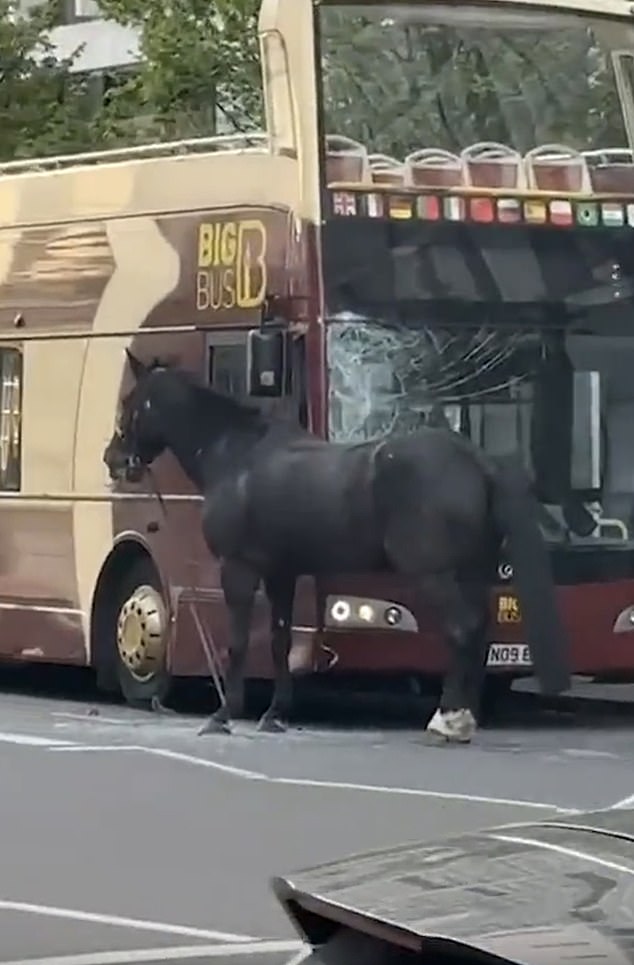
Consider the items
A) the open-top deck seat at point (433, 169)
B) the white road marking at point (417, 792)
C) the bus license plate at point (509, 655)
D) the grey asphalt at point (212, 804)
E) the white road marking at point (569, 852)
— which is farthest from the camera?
the open-top deck seat at point (433, 169)

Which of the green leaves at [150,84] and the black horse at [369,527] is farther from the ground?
the green leaves at [150,84]

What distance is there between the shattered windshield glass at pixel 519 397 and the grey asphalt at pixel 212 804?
1516 millimetres

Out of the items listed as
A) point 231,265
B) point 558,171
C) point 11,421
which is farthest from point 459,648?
point 11,421

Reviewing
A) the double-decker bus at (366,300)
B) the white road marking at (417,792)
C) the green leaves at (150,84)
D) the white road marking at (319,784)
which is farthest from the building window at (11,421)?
the green leaves at (150,84)

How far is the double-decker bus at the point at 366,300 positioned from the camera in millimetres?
16031

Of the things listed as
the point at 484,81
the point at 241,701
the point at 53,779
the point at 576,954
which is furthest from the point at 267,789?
the point at 576,954

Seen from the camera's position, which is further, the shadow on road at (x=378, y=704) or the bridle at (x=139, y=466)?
the shadow on road at (x=378, y=704)

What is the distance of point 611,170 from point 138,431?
11.3 feet

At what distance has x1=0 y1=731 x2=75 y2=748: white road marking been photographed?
15453 millimetres

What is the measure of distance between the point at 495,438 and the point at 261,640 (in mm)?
Result: 1904

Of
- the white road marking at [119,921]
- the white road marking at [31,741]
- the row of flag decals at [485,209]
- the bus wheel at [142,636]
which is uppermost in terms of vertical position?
the row of flag decals at [485,209]

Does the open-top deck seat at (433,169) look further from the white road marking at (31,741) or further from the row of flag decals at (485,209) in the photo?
the white road marking at (31,741)

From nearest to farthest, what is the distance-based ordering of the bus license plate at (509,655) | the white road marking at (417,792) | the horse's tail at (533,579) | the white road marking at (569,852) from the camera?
the white road marking at (569,852)
the white road marking at (417,792)
the horse's tail at (533,579)
the bus license plate at (509,655)

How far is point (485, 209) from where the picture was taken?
54.0 feet
